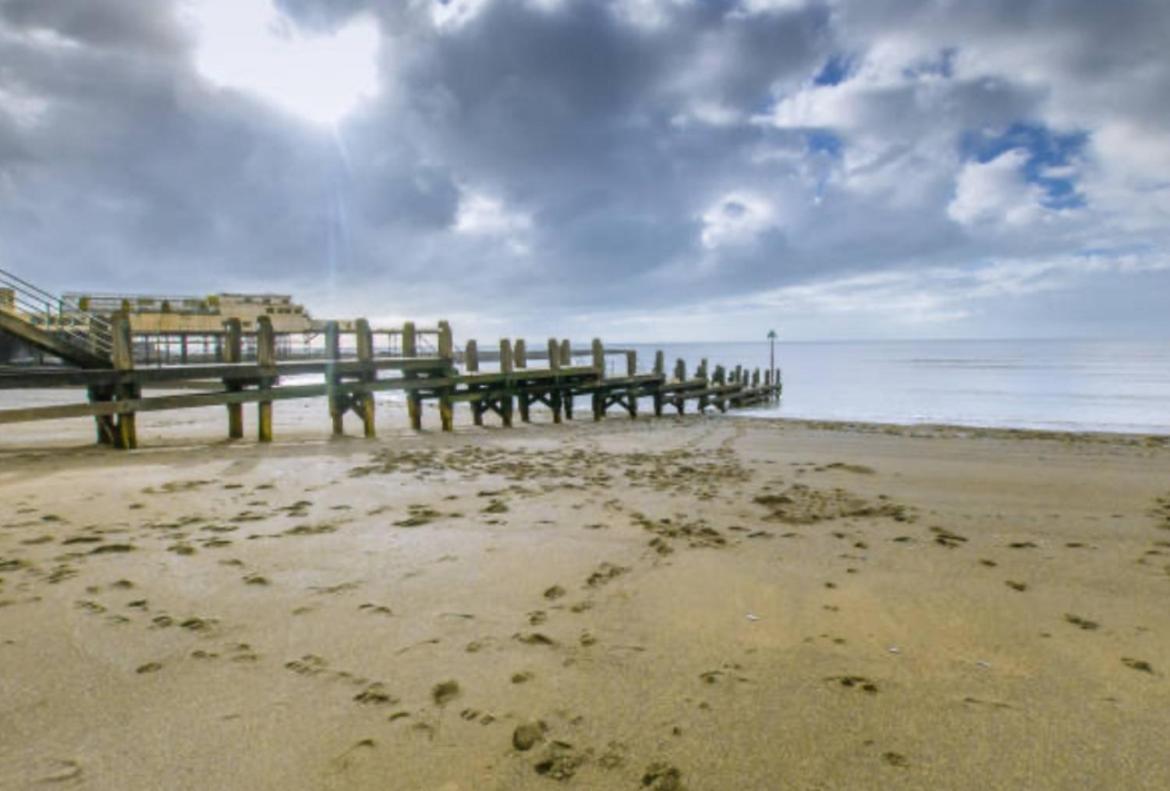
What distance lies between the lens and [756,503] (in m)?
6.99

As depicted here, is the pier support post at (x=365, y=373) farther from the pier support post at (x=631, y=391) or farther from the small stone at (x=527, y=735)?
the small stone at (x=527, y=735)

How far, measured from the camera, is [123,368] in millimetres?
10953

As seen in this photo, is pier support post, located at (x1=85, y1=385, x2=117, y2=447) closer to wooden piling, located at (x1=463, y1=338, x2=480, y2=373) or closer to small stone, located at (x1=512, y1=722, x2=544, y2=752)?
wooden piling, located at (x1=463, y1=338, x2=480, y2=373)

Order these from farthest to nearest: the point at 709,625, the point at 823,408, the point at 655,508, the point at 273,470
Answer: the point at 823,408 → the point at 273,470 → the point at 655,508 → the point at 709,625

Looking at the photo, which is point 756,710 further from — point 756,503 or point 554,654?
point 756,503

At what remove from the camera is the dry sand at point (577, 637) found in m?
2.41

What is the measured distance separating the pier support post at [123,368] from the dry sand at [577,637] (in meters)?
3.59

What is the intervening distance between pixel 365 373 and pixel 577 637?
11.7 m

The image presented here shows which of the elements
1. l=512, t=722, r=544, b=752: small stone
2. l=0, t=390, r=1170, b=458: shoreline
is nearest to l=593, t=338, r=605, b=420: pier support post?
Answer: l=0, t=390, r=1170, b=458: shoreline

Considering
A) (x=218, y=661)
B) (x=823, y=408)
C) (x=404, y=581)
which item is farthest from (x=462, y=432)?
(x=823, y=408)

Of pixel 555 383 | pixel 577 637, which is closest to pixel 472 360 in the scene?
pixel 555 383

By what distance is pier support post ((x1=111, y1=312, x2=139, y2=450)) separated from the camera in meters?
10.8

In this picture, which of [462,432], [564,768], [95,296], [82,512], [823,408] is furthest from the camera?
[95,296]

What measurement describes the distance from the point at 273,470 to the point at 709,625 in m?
7.21
